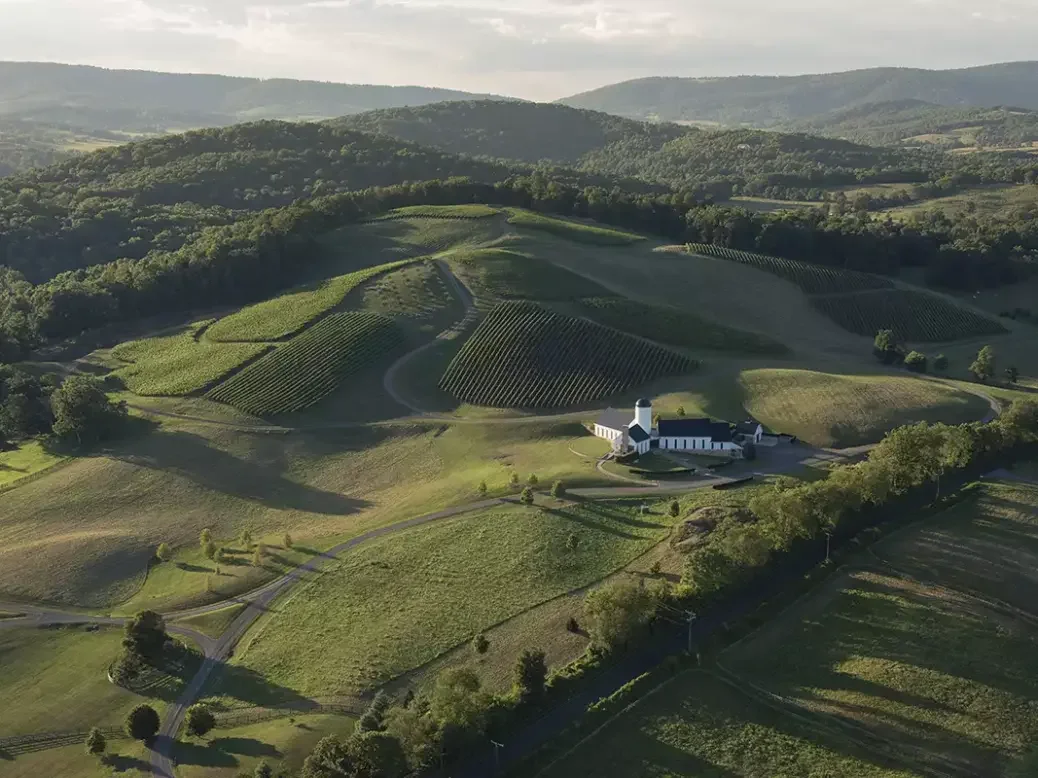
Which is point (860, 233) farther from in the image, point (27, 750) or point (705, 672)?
point (27, 750)

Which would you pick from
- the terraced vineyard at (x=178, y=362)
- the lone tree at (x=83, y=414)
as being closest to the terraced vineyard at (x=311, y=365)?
the terraced vineyard at (x=178, y=362)

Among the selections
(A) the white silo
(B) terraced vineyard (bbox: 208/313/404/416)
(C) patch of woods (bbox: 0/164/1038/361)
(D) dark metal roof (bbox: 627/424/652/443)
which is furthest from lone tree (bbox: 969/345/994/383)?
(B) terraced vineyard (bbox: 208/313/404/416)

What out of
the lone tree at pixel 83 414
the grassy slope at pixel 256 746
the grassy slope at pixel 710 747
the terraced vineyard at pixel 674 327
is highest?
the terraced vineyard at pixel 674 327

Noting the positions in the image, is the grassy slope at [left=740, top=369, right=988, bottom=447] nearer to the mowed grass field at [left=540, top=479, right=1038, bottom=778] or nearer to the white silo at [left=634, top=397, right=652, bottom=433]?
the white silo at [left=634, top=397, right=652, bottom=433]

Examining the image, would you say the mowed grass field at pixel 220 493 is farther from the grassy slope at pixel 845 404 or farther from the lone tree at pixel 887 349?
the lone tree at pixel 887 349

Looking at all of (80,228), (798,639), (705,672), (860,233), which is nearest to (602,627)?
(705,672)

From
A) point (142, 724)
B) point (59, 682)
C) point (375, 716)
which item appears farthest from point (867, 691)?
point (59, 682)
